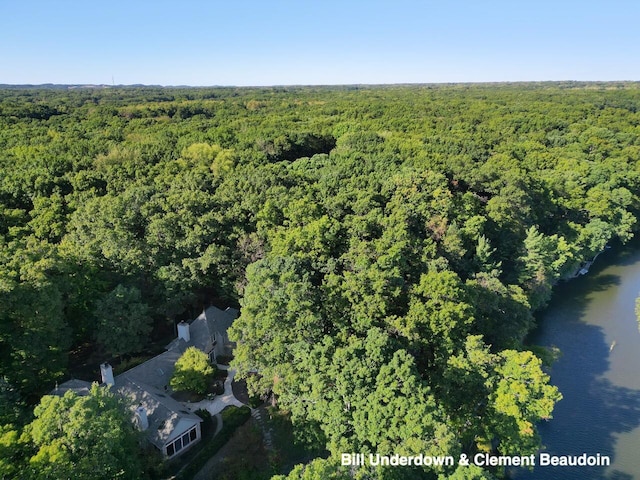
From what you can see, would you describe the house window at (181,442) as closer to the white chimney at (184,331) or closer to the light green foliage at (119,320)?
the light green foliage at (119,320)

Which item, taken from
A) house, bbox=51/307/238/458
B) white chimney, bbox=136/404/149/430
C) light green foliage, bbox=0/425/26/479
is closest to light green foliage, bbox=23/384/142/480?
light green foliage, bbox=0/425/26/479

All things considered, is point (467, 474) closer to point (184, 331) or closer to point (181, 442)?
point (181, 442)

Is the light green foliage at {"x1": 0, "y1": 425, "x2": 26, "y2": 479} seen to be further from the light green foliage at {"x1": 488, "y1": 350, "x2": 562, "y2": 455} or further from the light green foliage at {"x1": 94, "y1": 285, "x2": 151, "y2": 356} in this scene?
the light green foliage at {"x1": 488, "y1": 350, "x2": 562, "y2": 455}

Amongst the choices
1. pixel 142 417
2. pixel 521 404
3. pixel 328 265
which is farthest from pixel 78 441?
pixel 521 404

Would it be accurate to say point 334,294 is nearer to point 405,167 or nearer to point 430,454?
point 430,454

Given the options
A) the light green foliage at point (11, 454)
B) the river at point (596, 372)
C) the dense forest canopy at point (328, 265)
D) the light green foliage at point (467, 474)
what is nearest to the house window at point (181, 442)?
the dense forest canopy at point (328, 265)

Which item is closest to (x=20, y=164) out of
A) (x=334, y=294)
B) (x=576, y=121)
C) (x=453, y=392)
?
(x=334, y=294)
